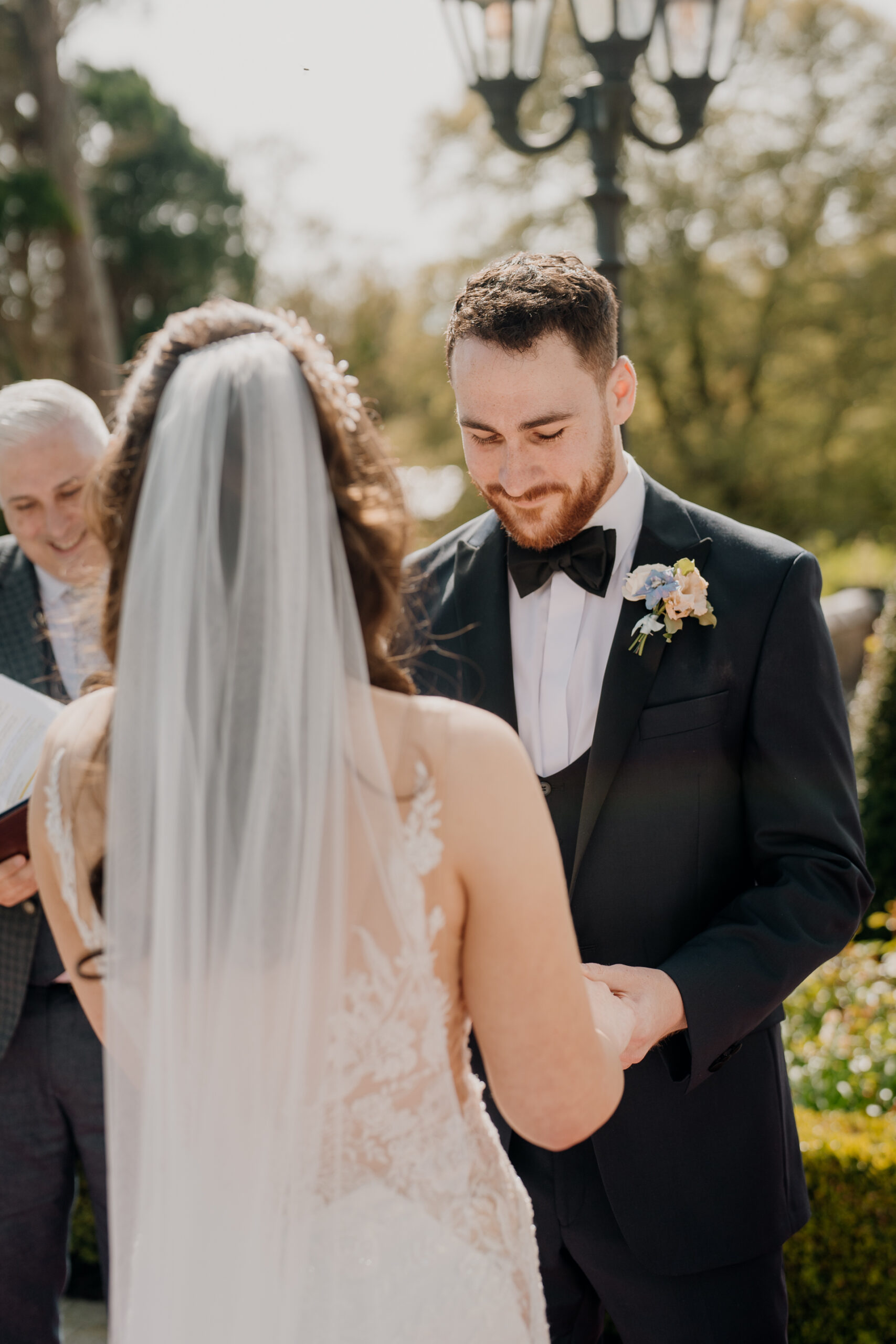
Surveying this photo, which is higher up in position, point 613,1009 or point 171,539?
point 171,539

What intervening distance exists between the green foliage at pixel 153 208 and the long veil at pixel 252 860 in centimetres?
1407

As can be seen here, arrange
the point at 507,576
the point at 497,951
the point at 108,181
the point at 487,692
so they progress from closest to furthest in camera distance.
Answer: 1. the point at 497,951
2. the point at 487,692
3. the point at 507,576
4. the point at 108,181

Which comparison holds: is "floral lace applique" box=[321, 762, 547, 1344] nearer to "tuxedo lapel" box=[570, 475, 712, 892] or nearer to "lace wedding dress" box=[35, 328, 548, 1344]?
"lace wedding dress" box=[35, 328, 548, 1344]

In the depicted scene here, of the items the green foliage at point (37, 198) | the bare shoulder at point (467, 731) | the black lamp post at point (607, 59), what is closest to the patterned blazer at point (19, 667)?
the bare shoulder at point (467, 731)

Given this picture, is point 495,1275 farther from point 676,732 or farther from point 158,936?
point 676,732

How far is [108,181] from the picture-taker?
14766 mm

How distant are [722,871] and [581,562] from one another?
27.1 inches

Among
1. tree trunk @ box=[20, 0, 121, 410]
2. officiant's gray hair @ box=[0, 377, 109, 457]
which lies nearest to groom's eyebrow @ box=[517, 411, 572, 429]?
officiant's gray hair @ box=[0, 377, 109, 457]

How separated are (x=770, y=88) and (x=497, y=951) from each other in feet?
69.1

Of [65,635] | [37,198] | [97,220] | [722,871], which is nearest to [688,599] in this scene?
[722,871]

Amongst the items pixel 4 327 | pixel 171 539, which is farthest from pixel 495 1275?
pixel 4 327

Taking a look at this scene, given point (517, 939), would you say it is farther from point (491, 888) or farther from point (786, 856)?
point (786, 856)

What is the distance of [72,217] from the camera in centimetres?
1152

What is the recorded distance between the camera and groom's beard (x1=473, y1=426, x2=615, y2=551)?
222 cm
